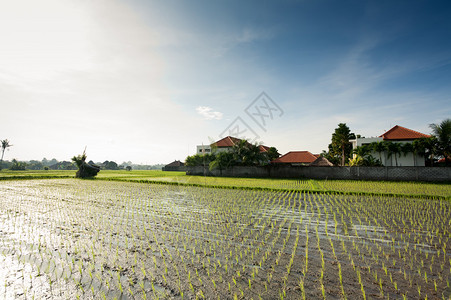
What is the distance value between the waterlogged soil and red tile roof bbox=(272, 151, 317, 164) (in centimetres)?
→ 2574

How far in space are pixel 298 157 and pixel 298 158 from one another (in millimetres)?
270

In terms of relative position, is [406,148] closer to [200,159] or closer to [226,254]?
[200,159]

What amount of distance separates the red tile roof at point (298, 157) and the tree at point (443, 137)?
1364cm

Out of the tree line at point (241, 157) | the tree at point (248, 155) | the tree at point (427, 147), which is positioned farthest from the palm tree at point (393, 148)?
the tree at point (248, 155)

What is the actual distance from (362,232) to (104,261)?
206 inches

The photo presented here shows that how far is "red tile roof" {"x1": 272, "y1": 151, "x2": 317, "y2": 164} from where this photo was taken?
106ft

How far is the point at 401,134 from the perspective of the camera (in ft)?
84.3

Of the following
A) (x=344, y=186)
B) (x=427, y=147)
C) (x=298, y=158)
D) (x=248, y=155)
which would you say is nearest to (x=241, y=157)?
(x=248, y=155)

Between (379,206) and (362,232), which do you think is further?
(379,206)

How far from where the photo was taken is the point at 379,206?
7.72 meters

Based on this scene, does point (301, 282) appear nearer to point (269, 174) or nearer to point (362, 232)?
point (362, 232)

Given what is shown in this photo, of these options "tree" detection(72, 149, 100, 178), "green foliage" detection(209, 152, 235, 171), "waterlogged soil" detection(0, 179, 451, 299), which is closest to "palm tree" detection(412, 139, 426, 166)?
"green foliage" detection(209, 152, 235, 171)

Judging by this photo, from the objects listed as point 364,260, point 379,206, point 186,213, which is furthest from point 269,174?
point 364,260

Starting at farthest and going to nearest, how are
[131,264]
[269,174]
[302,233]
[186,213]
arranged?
1. [269,174]
2. [186,213]
3. [302,233]
4. [131,264]
